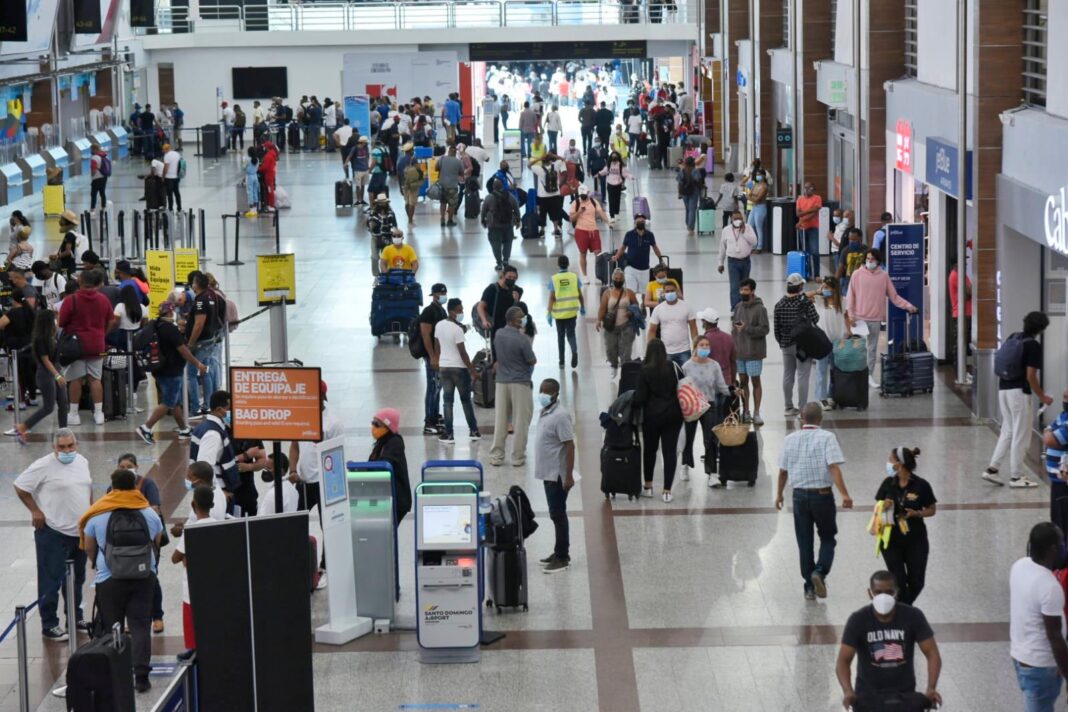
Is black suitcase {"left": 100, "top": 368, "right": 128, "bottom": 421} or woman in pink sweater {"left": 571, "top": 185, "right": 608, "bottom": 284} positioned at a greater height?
woman in pink sweater {"left": 571, "top": 185, "right": 608, "bottom": 284}

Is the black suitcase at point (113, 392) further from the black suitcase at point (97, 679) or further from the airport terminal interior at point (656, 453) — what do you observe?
the black suitcase at point (97, 679)

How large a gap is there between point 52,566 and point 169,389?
5569 mm

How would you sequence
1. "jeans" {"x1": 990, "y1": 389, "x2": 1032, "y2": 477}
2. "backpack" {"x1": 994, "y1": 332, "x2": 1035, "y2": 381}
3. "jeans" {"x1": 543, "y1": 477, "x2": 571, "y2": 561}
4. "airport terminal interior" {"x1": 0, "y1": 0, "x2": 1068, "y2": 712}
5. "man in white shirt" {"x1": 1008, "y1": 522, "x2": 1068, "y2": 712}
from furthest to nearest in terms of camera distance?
"jeans" {"x1": 990, "y1": 389, "x2": 1032, "y2": 477}, "backpack" {"x1": 994, "y1": 332, "x2": 1035, "y2": 381}, "jeans" {"x1": 543, "y1": 477, "x2": 571, "y2": 561}, "airport terminal interior" {"x1": 0, "y1": 0, "x2": 1068, "y2": 712}, "man in white shirt" {"x1": 1008, "y1": 522, "x2": 1068, "y2": 712}

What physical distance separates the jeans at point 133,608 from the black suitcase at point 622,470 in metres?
4.95

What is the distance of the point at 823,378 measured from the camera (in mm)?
17609

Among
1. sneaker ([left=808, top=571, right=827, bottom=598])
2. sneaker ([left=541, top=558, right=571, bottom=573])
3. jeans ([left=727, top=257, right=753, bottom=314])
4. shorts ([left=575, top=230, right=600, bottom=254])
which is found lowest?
sneaker ([left=541, top=558, right=571, bottom=573])

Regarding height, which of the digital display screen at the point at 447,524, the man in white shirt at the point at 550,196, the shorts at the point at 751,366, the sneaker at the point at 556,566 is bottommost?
the sneaker at the point at 556,566

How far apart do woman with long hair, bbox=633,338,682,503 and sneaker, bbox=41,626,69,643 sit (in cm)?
511

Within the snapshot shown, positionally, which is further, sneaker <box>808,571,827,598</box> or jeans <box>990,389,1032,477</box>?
jeans <box>990,389,1032,477</box>

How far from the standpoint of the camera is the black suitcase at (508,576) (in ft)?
38.2

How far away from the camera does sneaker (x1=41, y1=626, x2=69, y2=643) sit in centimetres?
1144

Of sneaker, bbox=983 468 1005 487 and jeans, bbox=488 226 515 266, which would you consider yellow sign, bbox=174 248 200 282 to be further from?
sneaker, bbox=983 468 1005 487

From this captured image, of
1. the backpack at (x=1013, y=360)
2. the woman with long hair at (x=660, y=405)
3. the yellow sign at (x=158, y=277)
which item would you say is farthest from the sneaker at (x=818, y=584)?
the yellow sign at (x=158, y=277)

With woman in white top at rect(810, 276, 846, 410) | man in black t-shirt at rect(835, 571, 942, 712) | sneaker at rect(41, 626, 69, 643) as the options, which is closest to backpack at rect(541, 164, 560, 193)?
woman in white top at rect(810, 276, 846, 410)
